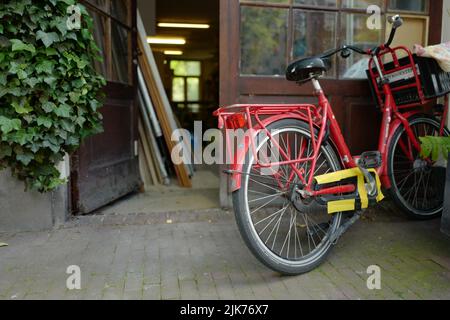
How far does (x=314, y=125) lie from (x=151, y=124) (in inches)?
112

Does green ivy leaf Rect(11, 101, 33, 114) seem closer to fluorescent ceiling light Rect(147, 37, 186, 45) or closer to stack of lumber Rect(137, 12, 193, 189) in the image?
stack of lumber Rect(137, 12, 193, 189)

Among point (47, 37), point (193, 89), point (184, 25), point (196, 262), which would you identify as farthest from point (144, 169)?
point (193, 89)

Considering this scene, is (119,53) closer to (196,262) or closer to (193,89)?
(196,262)

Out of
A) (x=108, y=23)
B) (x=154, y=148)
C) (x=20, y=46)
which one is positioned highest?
(x=108, y=23)

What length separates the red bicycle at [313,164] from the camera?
2.41m

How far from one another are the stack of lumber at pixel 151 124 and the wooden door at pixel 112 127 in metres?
0.50

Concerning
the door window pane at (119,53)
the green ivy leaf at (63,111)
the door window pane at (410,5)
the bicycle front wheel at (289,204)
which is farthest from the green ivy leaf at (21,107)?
the door window pane at (410,5)

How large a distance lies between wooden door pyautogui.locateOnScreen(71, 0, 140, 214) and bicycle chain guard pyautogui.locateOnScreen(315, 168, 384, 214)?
1970mm

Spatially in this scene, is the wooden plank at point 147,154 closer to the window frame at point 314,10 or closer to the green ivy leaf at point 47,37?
the window frame at point 314,10

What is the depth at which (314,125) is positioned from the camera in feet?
8.76

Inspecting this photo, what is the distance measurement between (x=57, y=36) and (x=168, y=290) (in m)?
1.88

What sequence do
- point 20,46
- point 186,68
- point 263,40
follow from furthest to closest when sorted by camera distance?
point 186,68 → point 263,40 → point 20,46

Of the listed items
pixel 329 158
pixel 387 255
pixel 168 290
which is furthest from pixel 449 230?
pixel 168 290

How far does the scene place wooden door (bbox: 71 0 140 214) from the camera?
364cm
